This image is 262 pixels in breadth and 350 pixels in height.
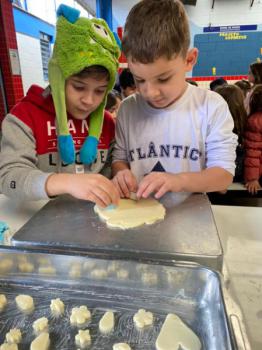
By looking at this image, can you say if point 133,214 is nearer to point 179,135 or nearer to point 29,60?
point 179,135

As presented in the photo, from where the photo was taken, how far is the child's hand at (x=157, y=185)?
0.64 m

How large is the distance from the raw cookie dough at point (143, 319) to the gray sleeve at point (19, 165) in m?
0.34

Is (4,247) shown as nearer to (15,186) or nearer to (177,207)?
(15,186)

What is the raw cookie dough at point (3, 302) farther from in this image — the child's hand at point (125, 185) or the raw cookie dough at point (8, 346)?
the child's hand at point (125, 185)

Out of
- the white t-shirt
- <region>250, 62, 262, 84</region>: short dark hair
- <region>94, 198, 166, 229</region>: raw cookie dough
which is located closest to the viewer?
<region>94, 198, 166, 229</region>: raw cookie dough

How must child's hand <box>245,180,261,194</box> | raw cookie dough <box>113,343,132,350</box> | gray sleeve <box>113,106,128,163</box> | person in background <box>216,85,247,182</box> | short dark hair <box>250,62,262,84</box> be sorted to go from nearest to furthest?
raw cookie dough <box>113,343,132,350</box>, gray sleeve <box>113,106,128,163</box>, child's hand <box>245,180,261,194</box>, person in background <box>216,85,247,182</box>, short dark hair <box>250,62,262,84</box>

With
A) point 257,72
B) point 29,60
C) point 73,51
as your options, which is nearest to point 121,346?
point 73,51

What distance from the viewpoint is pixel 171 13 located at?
2.30 feet

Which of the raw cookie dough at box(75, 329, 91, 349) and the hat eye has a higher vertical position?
the hat eye

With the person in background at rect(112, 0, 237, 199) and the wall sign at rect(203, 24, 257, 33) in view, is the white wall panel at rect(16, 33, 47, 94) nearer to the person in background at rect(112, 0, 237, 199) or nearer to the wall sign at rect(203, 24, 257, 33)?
the person in background at rect(112, 0, 237, 199)

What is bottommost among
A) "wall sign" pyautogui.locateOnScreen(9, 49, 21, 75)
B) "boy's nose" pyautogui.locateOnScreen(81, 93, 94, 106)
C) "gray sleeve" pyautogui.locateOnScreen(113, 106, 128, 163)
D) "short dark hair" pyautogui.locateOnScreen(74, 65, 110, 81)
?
"gray sleeve" pyautogui.locateOnScreen(113, 106, 128, 163)

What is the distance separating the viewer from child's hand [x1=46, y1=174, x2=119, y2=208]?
0.60 meters

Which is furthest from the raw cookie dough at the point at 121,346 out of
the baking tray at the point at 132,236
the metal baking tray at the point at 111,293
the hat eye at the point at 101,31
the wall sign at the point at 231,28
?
the wall sign at the point at 231,28

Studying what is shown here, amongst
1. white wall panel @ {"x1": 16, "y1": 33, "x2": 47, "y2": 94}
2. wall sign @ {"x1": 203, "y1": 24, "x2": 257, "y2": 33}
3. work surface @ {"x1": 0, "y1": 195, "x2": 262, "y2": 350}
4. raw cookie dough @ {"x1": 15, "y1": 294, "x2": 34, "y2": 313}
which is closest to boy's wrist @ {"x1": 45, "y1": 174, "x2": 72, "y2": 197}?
work surface @ {"x1": 0, "y1": 195, "x2": 262, "y2": 350}
